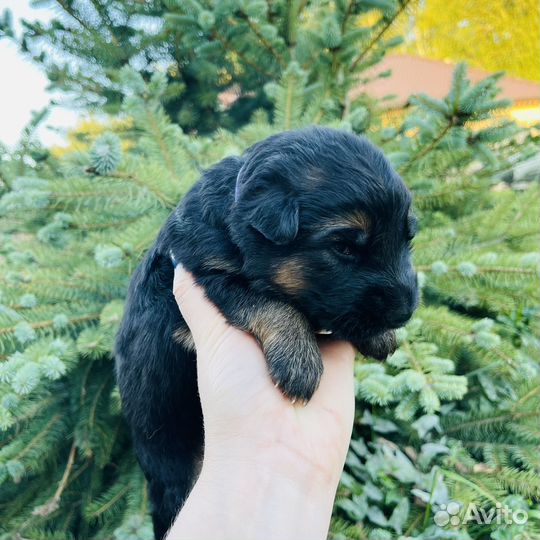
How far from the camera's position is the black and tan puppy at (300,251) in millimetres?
1497

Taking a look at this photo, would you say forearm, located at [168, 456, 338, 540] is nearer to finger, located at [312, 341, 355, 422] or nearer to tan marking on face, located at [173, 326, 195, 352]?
finger, located at [312, 341, 355, 422]

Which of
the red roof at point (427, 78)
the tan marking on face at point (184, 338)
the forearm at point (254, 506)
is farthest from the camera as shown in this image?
the red roof at point (427, 78)

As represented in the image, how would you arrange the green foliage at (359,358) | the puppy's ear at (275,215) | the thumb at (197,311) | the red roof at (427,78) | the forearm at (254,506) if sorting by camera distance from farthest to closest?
the red roof at (427,78) → the green foliage at (359,358) → the thumb at (197,311) → the puppy's ear at (275,215) → the forearm at (254,506)

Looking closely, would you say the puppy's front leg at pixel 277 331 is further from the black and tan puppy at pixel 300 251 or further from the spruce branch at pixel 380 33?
the spruce branch at pixel 380 33

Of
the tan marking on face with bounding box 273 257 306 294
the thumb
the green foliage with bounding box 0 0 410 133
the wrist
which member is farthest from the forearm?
the green foliage with bounding box 0 0 410 133

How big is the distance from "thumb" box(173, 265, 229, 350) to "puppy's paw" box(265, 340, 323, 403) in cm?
24

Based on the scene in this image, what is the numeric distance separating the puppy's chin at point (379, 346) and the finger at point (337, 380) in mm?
112

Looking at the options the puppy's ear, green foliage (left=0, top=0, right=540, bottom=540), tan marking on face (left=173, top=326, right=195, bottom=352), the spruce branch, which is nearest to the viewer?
the puppy's ear

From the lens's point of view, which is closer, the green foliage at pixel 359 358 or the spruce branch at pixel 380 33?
the green foliage at pixel 359 358

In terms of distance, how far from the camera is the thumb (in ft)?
5.49

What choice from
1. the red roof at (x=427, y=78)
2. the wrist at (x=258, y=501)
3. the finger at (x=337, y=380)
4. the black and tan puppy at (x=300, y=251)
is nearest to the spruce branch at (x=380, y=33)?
the black and tan puppy at (x=300, y=251)

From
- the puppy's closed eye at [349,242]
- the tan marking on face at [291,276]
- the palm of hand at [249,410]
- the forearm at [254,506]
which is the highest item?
the puppy's closed eye at [349,242]

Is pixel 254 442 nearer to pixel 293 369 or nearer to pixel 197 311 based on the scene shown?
pixel 293 369

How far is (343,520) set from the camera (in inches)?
90.1
